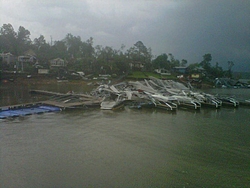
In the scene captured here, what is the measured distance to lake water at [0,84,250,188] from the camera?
615 centimetres

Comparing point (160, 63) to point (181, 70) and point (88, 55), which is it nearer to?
point (181, 70)

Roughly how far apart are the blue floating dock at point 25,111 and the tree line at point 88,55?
136 ft

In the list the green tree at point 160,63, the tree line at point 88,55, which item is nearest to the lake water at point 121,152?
the tree line at point 88,55

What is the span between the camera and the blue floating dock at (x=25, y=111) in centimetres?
1307

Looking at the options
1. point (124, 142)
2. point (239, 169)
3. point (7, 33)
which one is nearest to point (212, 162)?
point (239, 169)

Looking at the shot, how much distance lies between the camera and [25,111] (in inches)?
559

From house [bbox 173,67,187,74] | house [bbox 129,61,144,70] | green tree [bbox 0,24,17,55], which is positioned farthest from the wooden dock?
house [bbox 173,67,187,74]

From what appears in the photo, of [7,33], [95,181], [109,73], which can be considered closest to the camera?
[95,181]

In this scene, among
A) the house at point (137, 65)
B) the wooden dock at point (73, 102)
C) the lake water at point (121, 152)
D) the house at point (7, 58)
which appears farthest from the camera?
the house at point (137, 65)

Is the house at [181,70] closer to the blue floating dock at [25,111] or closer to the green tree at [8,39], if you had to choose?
the green tree at [8,39]

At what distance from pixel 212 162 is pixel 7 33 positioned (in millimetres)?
79284

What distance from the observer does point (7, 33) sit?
71.2 meters

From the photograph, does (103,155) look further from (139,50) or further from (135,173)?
A: (139,50)

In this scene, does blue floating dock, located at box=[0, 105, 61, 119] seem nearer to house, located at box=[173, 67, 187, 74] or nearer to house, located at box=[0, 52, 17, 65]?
house, located at box=[0, 52, 17, 65]
